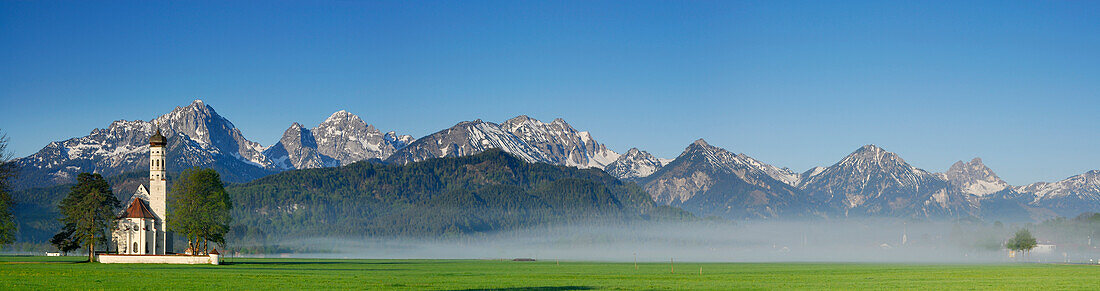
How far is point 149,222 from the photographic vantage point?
162m

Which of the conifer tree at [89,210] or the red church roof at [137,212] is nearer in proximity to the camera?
the conifer tree at [89,210]

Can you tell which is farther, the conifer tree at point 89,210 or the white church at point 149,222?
the white church at point 149,222

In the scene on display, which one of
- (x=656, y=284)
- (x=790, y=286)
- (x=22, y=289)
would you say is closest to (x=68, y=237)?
(x=22, y=289)

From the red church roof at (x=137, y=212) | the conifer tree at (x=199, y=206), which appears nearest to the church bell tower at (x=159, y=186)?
the red church roof at (x=137, y=212)

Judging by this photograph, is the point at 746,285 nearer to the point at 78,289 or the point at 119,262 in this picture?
the point at 78,289

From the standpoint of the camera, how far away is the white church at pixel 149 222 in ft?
521

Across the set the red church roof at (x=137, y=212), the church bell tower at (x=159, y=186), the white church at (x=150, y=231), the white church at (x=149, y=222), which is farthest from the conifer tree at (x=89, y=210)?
the church bell tower at (x=159, y=186)

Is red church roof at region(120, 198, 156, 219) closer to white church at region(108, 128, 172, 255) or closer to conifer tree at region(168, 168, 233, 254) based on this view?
white church at region(108, 128, 172, 255)

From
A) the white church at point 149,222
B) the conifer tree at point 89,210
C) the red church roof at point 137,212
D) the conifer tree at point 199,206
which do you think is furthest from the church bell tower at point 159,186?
the conifer tree at point 89,210

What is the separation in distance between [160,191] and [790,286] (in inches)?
4383

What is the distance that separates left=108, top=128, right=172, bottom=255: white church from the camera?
521ft

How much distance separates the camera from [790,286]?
3831 inches

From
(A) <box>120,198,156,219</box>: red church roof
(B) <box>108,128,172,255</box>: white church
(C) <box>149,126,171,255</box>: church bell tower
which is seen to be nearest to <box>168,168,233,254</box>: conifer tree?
(B) <box>108,128,172,255</box>: white church

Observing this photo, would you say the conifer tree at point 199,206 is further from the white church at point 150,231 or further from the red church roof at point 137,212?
the red church roof at point 137,212
